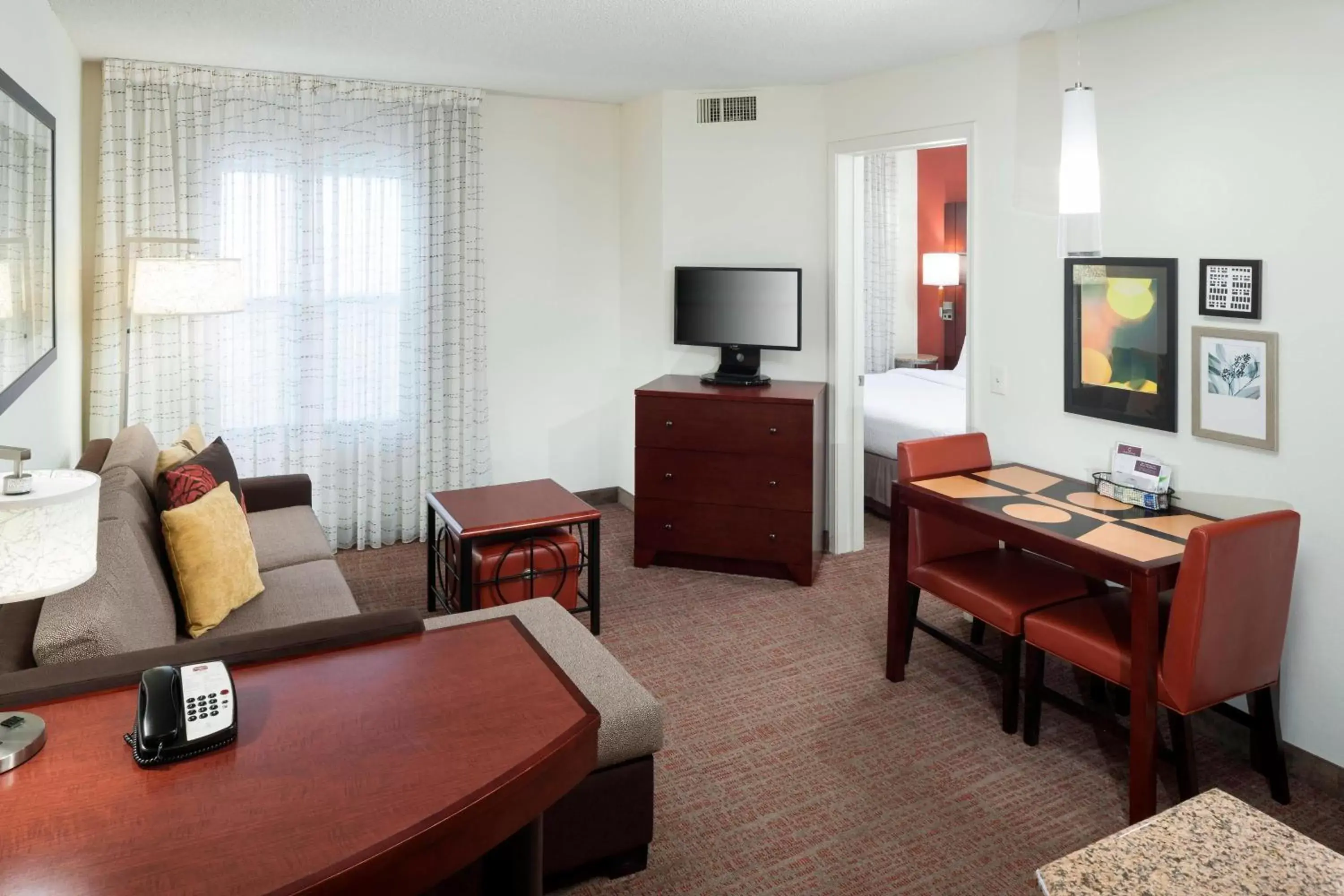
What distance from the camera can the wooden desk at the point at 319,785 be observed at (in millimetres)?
1291

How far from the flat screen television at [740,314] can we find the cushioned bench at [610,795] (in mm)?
2684

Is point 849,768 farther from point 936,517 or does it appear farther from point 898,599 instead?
point 936,517

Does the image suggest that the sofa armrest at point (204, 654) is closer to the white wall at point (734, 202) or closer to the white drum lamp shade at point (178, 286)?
the white drum lamp shade at point (178, 286)

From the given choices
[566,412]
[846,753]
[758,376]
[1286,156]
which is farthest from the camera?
[566,412]

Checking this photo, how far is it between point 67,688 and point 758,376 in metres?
3.63

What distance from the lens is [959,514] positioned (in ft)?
10.6

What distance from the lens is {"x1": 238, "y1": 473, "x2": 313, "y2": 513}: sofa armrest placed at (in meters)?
4.18

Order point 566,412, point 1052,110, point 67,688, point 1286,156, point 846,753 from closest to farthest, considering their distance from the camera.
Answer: point 67,688, point 1286,156, point 846,753, point 1052,110, point 566,412

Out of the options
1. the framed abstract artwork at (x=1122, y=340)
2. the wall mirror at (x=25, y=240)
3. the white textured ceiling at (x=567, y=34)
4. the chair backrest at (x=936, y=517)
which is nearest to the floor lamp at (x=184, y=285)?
the wall mirror at (x=25, y=240)

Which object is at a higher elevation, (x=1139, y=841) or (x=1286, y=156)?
(x=1286, y=156)

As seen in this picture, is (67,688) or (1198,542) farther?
(1198,542)

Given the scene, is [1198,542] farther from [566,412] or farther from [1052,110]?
[566,412]

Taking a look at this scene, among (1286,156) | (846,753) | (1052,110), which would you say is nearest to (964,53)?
(1052,110)

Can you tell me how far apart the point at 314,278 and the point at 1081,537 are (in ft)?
12.5
